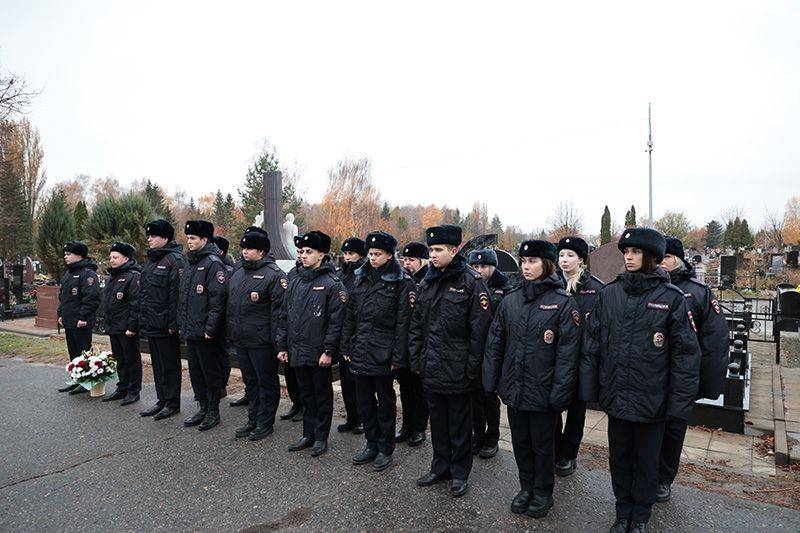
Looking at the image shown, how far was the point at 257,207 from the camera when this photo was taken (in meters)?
44.8

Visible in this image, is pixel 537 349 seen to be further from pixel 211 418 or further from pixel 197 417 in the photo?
pixel 197 417

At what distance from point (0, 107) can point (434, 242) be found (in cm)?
1377

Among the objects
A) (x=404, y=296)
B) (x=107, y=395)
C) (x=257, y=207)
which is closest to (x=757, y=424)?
(x=404, y=296)

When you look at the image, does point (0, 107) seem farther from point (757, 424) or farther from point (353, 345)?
point (757, 424)

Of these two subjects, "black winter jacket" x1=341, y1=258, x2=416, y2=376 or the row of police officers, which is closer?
the row of police officers

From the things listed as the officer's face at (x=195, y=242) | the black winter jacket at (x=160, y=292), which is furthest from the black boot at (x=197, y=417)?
the officer's face at (x=195, y=242)

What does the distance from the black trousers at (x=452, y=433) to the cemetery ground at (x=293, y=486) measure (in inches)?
8.4

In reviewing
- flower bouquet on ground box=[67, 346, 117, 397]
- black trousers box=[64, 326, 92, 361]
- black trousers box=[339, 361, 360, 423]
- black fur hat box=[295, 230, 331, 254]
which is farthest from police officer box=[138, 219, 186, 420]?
black trousers box=[339, 361, 360, 423]

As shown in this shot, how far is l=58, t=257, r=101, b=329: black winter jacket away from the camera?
7.28 m

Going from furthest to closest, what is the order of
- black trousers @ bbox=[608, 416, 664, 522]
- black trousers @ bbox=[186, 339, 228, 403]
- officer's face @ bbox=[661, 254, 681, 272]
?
1. black trousers @ bbox=[186, 339, 228, 403]
2. officer's face @ bbox=[661, 254, 681, 272]
3. black trousers @ bbox=[608, 416, 664, 522]

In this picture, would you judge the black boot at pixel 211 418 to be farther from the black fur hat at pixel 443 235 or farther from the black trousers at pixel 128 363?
the black fur hat at pixel 443 235

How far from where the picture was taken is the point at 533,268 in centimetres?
375

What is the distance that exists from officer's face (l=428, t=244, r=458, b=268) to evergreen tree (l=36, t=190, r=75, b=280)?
813 inches

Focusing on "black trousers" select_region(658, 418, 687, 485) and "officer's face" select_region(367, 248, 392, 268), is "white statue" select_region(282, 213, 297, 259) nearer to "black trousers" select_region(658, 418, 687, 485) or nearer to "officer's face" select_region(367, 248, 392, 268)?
"officer's face" select_region(367, 248, 392, 268)
